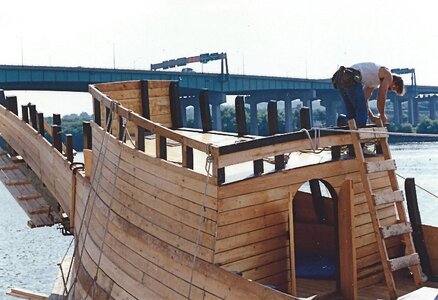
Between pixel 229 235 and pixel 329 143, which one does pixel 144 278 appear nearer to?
pixel 229 235

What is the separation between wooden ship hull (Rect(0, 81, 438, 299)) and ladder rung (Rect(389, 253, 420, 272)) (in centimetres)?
13

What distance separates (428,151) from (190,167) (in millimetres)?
86993

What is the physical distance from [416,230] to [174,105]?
7505 millimetres

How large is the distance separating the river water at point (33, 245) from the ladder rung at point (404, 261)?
20185mm

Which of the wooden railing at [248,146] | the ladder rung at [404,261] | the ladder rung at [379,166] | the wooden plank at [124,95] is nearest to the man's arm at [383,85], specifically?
the ladder rung at [379,166]

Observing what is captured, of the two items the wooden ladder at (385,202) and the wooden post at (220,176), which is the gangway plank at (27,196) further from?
the wooden ladder at (385,202)

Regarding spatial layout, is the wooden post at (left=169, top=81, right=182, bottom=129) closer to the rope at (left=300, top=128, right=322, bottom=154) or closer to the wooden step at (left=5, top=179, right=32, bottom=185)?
the wooden step at (left=5, top=179, right=32, bottom=185)

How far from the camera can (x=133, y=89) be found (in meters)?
15.9

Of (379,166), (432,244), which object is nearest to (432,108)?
(432,244)

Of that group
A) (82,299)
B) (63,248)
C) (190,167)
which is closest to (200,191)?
(190,167)

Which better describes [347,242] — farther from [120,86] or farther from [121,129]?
[120,86]

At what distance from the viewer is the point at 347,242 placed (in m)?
9.73

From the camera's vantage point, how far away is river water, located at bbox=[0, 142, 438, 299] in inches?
1188

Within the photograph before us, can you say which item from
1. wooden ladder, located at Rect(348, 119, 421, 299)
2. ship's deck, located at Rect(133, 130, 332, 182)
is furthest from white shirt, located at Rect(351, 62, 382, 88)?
ship's deck, located at Rect(133, 130, 332, 182)
